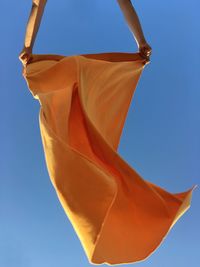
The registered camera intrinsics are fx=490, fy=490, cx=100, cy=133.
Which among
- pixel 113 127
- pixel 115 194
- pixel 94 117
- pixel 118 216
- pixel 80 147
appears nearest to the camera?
pixel 115 194

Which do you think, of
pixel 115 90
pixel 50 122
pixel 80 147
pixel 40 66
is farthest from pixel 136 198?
pixel 40 66

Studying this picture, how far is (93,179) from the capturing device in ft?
4.91

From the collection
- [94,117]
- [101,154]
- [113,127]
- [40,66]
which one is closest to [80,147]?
[101,154]

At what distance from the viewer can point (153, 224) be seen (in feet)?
5.26

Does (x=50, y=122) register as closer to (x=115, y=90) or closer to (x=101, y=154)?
(x=101, y=154)

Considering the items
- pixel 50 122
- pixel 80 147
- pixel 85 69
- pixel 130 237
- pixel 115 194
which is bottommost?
pixel 130 237

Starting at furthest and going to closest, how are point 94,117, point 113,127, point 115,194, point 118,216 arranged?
point 113,127
point 94,117
point 118,216
point 115,194

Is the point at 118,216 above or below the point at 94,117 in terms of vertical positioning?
below

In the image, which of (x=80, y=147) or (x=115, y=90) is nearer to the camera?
(x=80, y=147)

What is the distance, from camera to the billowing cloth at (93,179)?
1.48 metres

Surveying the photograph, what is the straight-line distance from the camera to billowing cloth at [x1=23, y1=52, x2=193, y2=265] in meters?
1.48

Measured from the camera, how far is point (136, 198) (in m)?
1.63

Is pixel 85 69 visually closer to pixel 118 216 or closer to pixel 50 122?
pixel 50 122

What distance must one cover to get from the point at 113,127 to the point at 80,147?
1.10 ft
